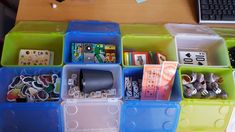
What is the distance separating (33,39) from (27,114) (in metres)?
0.29

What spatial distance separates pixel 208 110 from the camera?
95cm

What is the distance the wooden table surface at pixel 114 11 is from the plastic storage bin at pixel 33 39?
0.16ft

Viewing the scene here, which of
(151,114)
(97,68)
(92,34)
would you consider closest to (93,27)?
(92,34)

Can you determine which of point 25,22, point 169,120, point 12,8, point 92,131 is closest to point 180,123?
point 169,120

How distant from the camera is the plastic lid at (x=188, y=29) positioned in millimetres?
1073

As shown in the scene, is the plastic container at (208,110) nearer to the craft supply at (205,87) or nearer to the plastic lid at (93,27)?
the craft supply at (205,87)

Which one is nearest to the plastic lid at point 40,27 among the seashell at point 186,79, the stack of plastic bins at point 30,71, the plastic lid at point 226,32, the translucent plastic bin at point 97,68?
the stack of plastic bins at point 30,71

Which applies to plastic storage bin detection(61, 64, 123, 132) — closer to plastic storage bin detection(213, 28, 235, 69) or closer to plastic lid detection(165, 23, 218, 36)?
plastic lid detection(165, 23, 218, 36)

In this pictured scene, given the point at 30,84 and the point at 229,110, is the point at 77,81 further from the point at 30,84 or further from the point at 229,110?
the point at 229,110

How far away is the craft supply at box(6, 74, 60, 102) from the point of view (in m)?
0.95

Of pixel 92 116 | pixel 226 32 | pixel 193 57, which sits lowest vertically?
pixel 92 116

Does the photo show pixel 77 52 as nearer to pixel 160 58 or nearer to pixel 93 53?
pixel 93 53

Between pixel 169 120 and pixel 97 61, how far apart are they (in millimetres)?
330

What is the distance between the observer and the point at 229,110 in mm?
942
